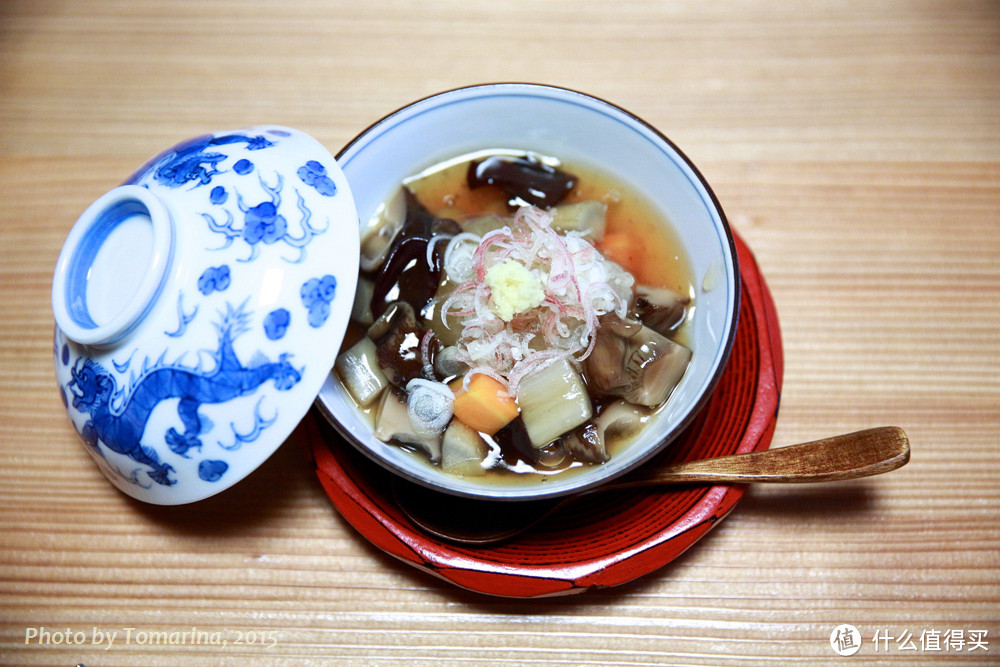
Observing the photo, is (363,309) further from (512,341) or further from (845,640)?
(845,640)

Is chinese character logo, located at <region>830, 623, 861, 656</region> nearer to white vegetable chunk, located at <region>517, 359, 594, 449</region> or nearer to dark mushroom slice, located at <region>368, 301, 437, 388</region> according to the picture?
white vegetable chunk, located at <region>517, 359, 594, 449</region>

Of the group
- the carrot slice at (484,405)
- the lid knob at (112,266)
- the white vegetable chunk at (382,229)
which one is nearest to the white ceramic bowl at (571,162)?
the white vegetable chunk at (382,229)

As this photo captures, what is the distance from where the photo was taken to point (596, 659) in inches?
59.1

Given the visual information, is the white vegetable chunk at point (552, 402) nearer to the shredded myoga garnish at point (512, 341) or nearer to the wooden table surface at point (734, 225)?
the shredded myoga garnish at point (512, 341)

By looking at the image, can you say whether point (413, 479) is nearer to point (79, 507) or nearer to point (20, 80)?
point (79, 507)

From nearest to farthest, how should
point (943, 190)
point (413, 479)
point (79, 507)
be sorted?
point (413, 479), point (79, 507), point (943, 190)

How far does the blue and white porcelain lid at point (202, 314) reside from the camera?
1.17 meters

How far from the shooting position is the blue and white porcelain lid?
117 cm

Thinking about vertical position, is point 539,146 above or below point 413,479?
above

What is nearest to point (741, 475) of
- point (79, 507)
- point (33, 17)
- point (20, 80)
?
point (79, 507)

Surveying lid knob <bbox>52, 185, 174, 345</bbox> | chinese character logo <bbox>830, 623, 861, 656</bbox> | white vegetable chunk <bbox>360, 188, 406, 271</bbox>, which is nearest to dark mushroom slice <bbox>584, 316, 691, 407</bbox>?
white vegetable chunk <bbox>360, 188, 406, 271</bbox>

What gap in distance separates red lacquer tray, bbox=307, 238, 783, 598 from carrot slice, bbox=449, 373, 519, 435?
9.7 inches

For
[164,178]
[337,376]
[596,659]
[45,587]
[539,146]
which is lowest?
[596,659]

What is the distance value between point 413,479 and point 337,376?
378mm
